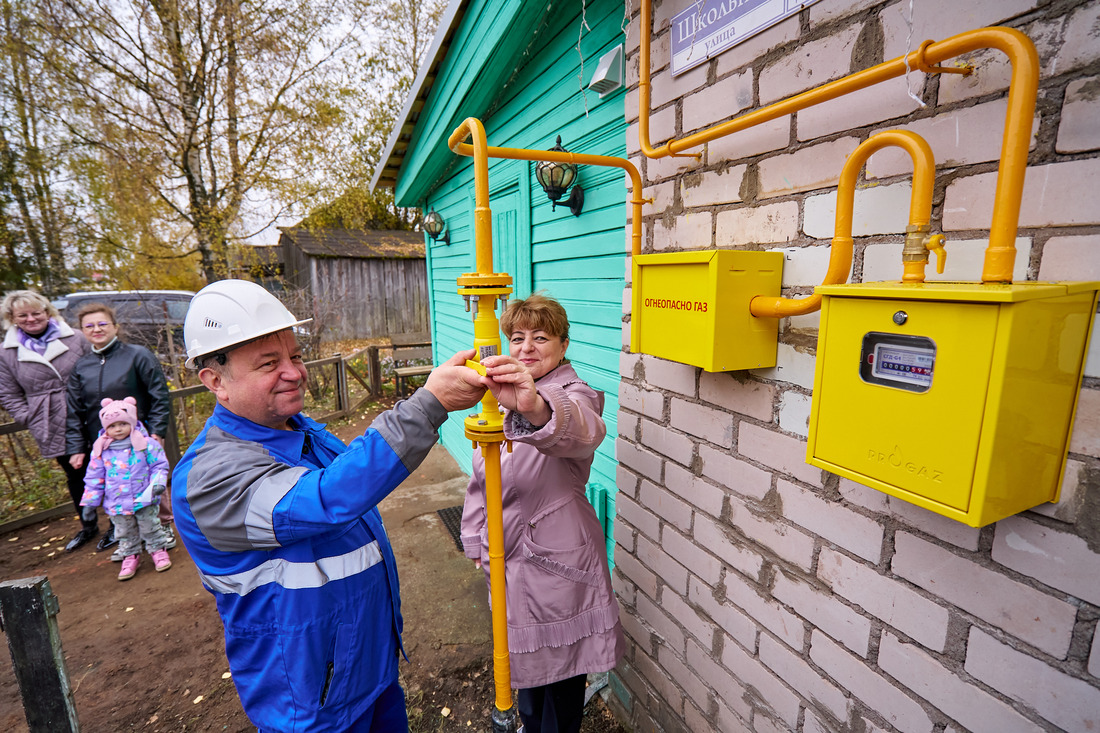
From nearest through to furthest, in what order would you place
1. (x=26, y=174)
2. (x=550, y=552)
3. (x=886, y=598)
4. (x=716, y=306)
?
(x=886, y=598) < (x=716, y=306) < (x=550, y=552) < (x=26, y=174)

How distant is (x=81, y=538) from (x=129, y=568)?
0.98m

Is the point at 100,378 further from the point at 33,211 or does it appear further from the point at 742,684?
the point at 33,211

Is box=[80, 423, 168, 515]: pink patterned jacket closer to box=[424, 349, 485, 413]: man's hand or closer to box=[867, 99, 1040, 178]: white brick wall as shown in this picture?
box=[424, 349, 485, 413]: man's hand

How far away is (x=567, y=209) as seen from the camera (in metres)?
3.08

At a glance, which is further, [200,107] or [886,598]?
[200,107]

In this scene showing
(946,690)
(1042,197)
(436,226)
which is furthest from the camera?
(436,226)

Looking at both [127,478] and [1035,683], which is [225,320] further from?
[127,478]

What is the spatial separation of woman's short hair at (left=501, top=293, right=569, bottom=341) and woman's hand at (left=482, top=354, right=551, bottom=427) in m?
0.52

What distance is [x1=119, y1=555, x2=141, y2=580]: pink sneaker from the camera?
389cm

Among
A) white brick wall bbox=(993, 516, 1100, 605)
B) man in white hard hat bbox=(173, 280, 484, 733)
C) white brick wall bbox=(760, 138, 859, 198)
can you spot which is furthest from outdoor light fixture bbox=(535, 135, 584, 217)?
white brick wall bbox=(993, 516, 1100, 605)

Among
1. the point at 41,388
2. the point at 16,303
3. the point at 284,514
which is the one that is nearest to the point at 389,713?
the point at 284,514

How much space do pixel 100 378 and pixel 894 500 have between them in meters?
5.20

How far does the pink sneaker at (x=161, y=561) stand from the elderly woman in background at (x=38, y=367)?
3.29ft

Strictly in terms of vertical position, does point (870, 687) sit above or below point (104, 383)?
below
